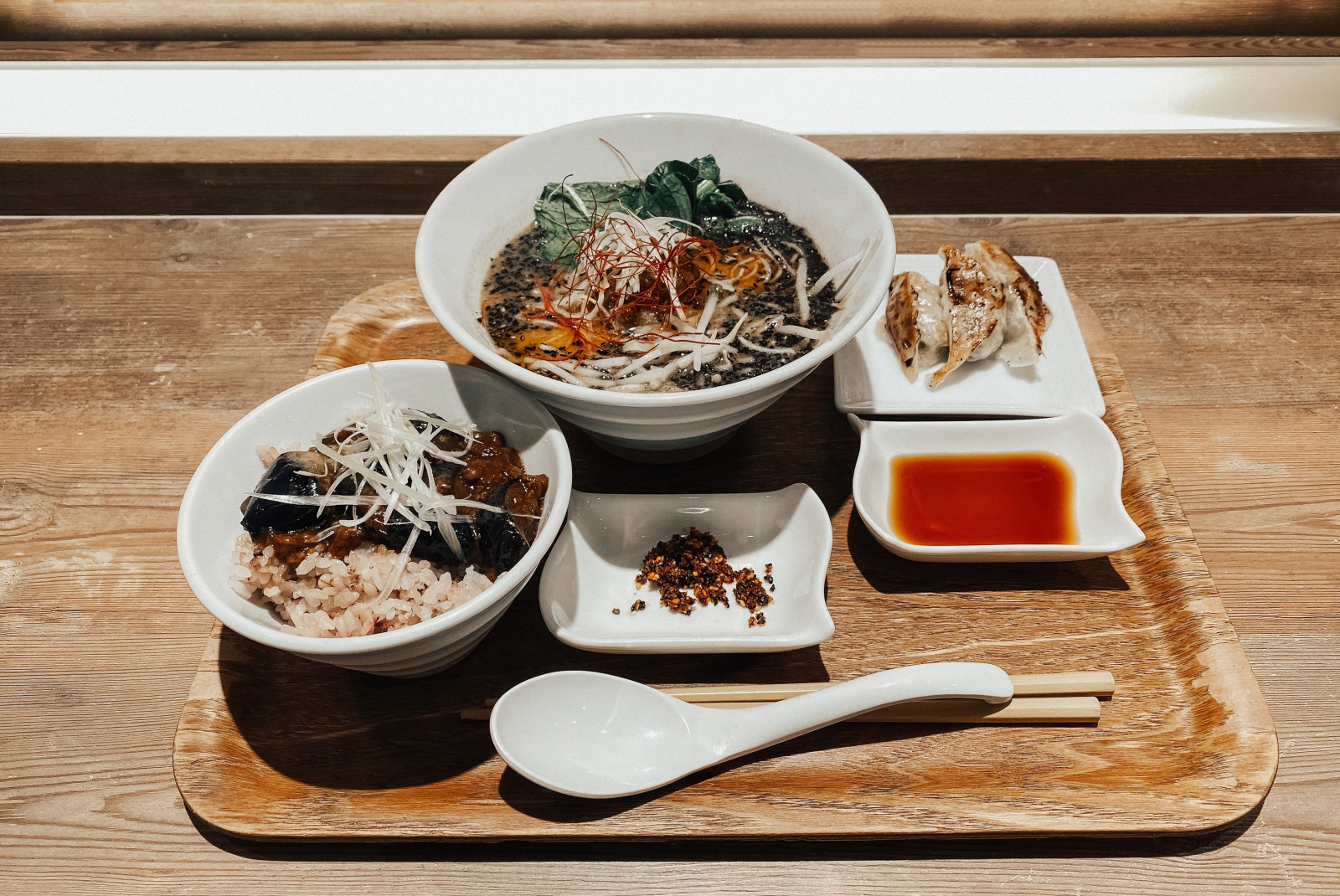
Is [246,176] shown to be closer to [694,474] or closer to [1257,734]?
[694,474]

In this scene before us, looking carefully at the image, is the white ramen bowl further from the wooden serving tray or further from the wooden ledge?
the wooden ledge

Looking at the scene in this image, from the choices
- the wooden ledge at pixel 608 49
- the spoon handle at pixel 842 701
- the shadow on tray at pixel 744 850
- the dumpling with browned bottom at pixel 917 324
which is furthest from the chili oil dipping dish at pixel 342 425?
the wooden ledge at pixel 608 49

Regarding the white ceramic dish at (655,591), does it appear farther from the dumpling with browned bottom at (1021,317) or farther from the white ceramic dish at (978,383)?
the dumpling with browned bottom at (1021,317)

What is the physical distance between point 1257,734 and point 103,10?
3.91 m

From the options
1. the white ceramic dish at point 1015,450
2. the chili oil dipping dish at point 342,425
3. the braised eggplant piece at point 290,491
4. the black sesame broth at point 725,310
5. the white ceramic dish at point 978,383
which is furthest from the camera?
the white ceramic dish at point 978,383

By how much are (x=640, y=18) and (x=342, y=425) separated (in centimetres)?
210

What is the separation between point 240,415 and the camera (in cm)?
193

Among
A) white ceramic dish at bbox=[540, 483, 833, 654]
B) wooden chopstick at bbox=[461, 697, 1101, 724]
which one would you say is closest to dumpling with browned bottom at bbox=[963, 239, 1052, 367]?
white ceramic dish at bbox=[540, 483, 833, 654]

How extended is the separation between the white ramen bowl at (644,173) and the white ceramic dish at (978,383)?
0.91 feet

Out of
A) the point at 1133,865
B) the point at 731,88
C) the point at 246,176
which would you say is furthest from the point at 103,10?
the point at 1133,865

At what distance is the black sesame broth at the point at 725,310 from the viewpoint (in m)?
1.59

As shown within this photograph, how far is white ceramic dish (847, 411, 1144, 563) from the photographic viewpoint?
1.48 meters

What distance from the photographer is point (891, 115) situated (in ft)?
8.88

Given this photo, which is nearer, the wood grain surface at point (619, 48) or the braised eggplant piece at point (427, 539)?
the braised eggplant piece at point (427, 539)
